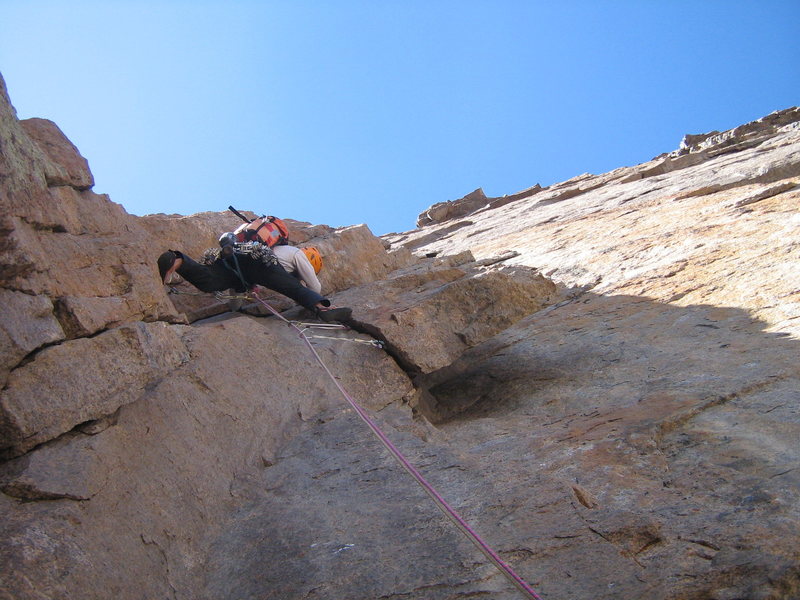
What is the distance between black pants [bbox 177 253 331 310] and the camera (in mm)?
7625

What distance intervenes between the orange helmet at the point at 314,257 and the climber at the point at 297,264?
0.16 meters

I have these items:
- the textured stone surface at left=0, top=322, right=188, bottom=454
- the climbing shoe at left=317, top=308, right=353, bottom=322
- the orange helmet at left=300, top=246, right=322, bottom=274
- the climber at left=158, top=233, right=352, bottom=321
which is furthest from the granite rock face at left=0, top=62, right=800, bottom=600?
the orange helmet at left=300, top=246, right=322, bottom=274

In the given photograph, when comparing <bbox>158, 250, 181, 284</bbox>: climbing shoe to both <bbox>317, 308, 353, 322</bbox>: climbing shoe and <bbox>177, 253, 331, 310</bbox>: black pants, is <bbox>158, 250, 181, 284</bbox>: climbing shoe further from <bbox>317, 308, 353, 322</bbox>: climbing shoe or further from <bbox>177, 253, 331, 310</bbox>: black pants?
<bbox>317, 308, 353, 322</bbox>: climbing shoe

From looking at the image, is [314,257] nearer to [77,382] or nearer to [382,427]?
[382,427]

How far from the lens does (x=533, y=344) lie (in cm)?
785

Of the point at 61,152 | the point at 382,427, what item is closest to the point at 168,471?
the point at 382,427

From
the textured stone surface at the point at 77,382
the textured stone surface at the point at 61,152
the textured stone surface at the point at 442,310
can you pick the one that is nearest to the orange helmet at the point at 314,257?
the textured stone surface at the point at 442,310

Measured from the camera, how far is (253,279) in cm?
782

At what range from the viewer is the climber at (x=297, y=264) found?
8.06 metres

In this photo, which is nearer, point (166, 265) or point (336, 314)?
point (166, 265)

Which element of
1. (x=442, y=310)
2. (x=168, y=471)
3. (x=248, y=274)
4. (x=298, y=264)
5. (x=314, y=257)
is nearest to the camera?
(x=168, y=471)

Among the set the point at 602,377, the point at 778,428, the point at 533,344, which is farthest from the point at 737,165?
the point at 778,428

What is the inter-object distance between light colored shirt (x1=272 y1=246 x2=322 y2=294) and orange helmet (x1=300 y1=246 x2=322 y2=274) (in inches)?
8.1

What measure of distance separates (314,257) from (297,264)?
49 centimetres
